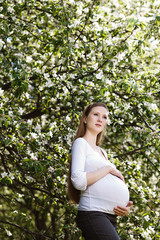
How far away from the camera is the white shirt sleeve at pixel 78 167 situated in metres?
2.14

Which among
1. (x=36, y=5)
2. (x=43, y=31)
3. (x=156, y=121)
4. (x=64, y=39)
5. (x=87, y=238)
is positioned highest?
(x=36, y=5)

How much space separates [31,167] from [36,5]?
2.92 m

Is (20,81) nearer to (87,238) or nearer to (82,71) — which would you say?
(82,71)

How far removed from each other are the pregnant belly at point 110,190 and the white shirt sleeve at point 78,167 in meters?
0.09

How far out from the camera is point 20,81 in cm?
370

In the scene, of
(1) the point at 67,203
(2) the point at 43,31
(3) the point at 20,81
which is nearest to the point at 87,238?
(1) the point at 67,203

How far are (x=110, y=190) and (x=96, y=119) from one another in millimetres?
589

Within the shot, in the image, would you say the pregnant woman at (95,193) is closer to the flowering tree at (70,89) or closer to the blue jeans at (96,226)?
the blue jeans at (96,226)

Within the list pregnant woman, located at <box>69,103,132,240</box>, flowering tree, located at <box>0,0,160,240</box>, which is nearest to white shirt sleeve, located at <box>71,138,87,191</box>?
pregnant woman, located at <box>69,103,132,240</box>

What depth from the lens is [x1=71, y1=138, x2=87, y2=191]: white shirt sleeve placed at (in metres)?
2.14

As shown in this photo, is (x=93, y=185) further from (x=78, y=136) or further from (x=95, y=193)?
(x=78, y=136)

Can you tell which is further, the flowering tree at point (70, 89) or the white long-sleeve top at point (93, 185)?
the flowering tree at point (70, 89)

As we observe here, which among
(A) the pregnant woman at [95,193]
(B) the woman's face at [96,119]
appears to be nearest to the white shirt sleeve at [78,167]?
(A) the pregnant woman at [95,193]

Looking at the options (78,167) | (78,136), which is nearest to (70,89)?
(78,136)
